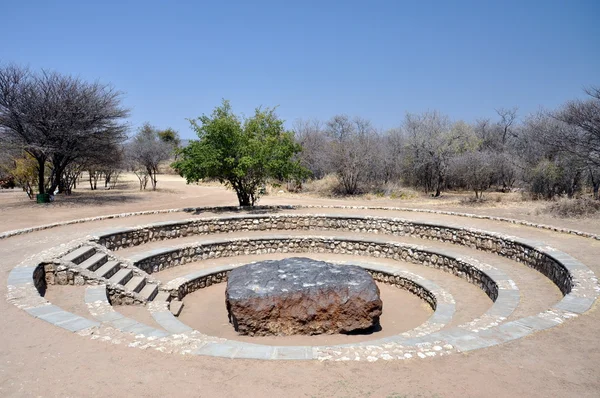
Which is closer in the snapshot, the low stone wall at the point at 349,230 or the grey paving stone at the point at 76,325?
the grey paving stone at the point at 76,325

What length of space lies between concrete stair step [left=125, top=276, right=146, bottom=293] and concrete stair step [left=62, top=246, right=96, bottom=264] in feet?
4.31

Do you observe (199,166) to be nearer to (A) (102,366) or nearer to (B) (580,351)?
(A) (102,366)

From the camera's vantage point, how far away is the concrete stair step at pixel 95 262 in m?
10.1

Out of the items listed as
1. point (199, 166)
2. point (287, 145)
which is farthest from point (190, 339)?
point (287, 145)

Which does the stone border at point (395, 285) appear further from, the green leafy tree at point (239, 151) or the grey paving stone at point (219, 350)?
the green leafy tree at point (239, 151)

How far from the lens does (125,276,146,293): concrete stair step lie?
396 inches

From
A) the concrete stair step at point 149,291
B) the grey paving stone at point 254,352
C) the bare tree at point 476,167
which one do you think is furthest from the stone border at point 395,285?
the bare tree at point 476,167

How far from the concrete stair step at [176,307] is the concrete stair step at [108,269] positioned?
175cm

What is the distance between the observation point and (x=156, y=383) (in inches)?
171

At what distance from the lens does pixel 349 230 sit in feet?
54.6

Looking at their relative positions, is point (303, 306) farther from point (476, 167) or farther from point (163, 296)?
point (476, 167)

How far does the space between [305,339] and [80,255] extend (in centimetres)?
623

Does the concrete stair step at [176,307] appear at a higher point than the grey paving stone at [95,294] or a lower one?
lower

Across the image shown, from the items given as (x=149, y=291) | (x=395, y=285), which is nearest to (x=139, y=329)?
(x=149, y=291)
